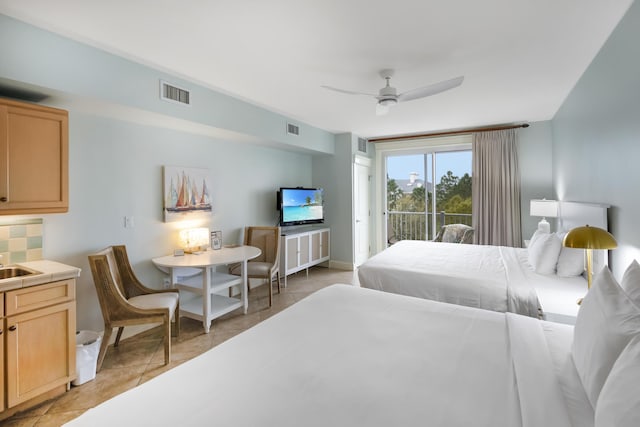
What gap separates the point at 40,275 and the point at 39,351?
1.64 ft

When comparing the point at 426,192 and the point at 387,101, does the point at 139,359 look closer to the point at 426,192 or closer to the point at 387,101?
the point at 387,101

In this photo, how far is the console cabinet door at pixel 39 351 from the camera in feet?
6.13

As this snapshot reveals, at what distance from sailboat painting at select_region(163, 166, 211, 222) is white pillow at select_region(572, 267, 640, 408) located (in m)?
3.49

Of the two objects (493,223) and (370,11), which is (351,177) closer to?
(493,223)

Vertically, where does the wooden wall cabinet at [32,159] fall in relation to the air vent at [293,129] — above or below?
below

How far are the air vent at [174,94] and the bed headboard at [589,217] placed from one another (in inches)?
144

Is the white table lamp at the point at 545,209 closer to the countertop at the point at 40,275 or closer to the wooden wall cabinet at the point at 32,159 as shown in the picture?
the countertop at the point at 40,275

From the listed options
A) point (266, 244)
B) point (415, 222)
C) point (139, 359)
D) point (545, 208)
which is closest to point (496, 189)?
point (545, 208)

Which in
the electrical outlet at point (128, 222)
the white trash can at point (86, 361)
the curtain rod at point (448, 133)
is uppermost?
the curtain rod at point (448, 133)

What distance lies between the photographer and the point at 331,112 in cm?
417

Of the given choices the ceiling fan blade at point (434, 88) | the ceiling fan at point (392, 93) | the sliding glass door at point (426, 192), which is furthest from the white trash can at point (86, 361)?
the sliding glass door at point (426, 192)

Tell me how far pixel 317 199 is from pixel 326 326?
390 centimetres

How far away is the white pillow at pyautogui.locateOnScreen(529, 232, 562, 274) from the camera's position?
2738 millimetres

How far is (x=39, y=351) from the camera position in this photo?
1987mm
